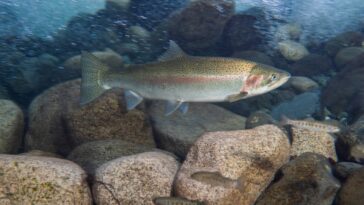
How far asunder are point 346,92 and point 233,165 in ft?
19.0

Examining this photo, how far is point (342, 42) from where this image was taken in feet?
44.3

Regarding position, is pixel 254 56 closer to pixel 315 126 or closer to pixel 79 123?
pixel 315 126

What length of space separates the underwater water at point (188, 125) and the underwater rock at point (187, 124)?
2cm

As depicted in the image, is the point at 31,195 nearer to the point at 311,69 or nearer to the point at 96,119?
the point at 96,119

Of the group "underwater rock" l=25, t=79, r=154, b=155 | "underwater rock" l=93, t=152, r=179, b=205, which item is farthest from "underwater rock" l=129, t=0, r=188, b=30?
"underwater rock" l=93, t=152, r=179, b=205

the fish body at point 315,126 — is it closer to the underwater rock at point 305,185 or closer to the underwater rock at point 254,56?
the underwater rock at point 305,185

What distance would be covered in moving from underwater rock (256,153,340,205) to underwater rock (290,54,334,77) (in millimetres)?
7671

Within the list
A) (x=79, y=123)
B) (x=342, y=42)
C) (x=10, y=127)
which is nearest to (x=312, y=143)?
(x=79, y=123)

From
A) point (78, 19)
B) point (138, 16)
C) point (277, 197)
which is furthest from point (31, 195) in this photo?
point (78, 19)

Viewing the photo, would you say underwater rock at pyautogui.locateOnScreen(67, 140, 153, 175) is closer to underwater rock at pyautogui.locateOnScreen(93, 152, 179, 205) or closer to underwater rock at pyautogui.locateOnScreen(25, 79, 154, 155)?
underwater rock at pyautogui.locateOnScreen(25, 79, 154, 155)

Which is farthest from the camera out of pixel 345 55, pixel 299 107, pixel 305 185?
pixel 345 55

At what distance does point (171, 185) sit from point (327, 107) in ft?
19.0

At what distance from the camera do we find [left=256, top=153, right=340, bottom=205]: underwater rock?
14.4ft

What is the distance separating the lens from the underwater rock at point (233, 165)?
430 cm
